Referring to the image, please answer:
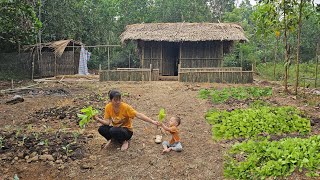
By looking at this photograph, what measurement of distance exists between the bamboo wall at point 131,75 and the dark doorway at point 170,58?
4507mm

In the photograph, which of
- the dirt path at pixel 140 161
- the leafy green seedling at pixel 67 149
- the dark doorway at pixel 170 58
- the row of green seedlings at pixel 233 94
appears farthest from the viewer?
the dark doorway at pixel 170 58

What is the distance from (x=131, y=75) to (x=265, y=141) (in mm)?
11731

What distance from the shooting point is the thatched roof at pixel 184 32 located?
63.2 feet

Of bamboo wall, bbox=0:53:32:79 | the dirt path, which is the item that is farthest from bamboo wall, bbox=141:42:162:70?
the dirt path

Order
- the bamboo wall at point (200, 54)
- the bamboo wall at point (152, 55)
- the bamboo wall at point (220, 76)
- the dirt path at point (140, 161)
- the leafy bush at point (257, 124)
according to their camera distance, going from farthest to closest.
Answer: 1. the bamboo wall at point (152, 55)
2. the bamboo wall at point (200, 54)
3. the bamboo wall at point (220, 76)
4. the leafy bush at point (257, 124)
5. the dirt path at point (140, 161)

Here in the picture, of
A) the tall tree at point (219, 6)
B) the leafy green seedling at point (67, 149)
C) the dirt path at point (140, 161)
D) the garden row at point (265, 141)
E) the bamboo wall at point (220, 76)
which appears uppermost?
the tall tree at point (219, 6)

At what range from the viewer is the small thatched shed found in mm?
19531

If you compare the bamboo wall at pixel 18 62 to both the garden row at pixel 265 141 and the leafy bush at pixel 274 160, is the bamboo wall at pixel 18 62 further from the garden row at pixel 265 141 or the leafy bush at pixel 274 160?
the leafy bush at pixel 274 160

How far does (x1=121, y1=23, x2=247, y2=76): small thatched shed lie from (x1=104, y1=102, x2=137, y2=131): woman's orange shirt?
13.7 meters

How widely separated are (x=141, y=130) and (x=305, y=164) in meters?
3.68

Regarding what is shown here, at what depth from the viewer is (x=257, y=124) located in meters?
6.91

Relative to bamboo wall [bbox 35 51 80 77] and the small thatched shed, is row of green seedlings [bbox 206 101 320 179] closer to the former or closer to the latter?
the small thatched shed

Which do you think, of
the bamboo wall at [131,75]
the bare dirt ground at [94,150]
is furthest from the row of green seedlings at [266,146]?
the bamboo wall at [131,75]

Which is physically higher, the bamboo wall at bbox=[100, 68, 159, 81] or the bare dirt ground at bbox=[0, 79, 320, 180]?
the bamboo wall at bbox=[100, 68, 159, 81]
